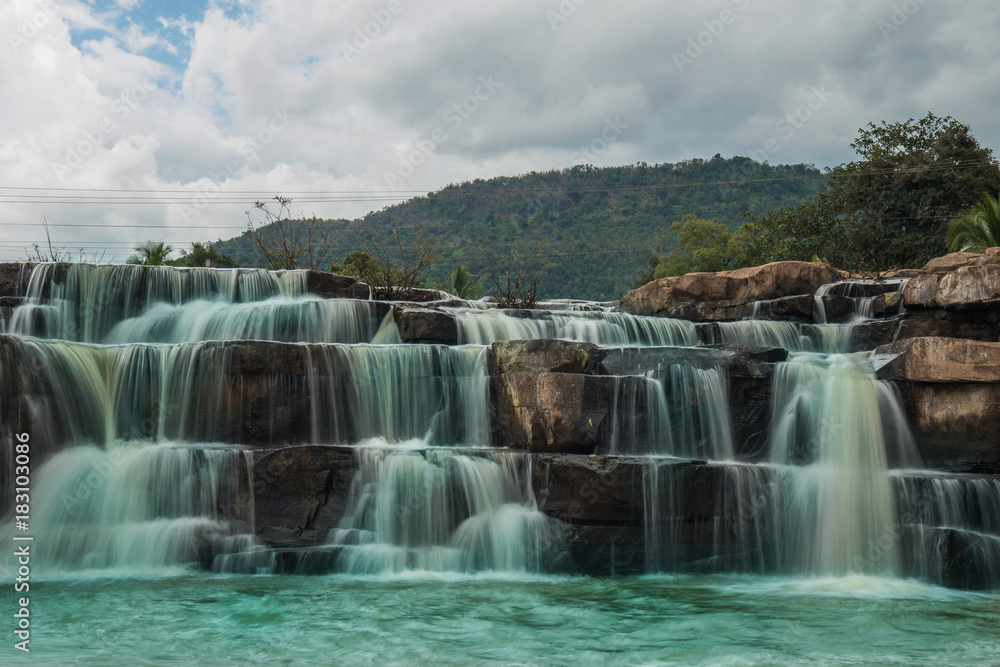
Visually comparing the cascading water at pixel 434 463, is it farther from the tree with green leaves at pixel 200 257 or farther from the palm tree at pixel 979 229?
the tree with green leaves at pixel 200 257

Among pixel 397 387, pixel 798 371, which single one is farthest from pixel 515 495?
pixel 798 371

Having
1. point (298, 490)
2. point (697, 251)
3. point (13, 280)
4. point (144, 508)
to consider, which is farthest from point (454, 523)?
point (697, 251)

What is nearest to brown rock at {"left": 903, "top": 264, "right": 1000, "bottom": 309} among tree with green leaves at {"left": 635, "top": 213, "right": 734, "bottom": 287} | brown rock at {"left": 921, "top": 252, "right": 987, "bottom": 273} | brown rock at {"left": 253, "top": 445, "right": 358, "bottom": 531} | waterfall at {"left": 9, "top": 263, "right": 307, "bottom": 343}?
brown rock at {"left": 921, "top": 252, "right": 987, "bottom": 273}

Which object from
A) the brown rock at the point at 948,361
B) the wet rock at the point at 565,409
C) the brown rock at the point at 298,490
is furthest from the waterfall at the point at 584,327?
the brown rock at the point at 298,490

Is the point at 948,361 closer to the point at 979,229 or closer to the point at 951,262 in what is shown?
the point at 951,262

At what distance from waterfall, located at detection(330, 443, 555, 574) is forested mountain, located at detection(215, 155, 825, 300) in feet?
175

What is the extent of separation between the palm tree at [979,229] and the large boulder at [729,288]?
5438 mm

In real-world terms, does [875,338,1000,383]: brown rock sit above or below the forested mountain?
below

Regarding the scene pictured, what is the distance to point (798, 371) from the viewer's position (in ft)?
36.3

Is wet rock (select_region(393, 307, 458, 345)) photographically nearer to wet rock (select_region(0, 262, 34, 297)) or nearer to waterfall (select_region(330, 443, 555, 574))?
waterfall (select_region(330, 443, 555, 574))

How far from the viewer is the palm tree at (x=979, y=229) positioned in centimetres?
2039

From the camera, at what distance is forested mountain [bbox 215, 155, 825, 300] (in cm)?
6900

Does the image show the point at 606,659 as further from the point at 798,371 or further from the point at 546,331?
the point at 546,331

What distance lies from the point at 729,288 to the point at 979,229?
8672 mm
